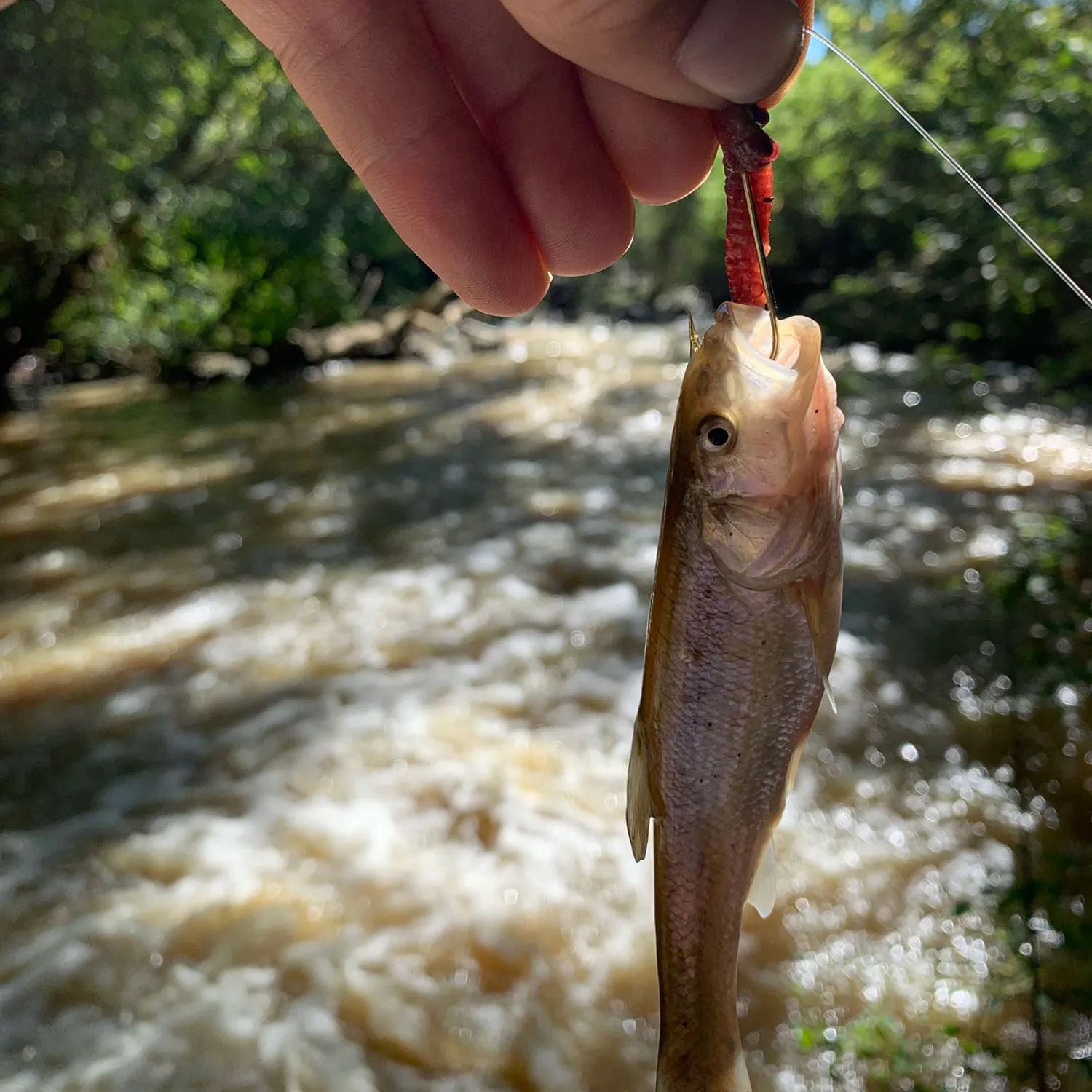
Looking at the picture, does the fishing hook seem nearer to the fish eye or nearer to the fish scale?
the fish eye

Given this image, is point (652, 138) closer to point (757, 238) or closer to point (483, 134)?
point (483, 134)

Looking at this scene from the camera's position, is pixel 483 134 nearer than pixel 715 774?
No

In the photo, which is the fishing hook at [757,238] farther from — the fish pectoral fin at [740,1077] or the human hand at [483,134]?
the fish pectoral fin at [740,1077]

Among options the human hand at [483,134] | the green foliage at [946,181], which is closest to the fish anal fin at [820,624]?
the human hand at [483,134]

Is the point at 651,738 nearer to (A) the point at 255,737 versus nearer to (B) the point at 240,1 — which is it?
(B) the point at 240,1

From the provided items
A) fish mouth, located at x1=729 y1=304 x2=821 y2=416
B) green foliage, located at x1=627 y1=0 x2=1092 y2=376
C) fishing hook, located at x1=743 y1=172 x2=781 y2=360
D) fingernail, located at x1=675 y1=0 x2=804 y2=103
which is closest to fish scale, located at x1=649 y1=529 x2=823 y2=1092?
fish mouth, located at x1=729 y1=304 x2=821 y2=416

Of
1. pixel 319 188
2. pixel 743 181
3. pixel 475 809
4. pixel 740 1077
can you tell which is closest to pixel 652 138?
pixel 743 181

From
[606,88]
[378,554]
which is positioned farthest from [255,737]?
[606,88]
